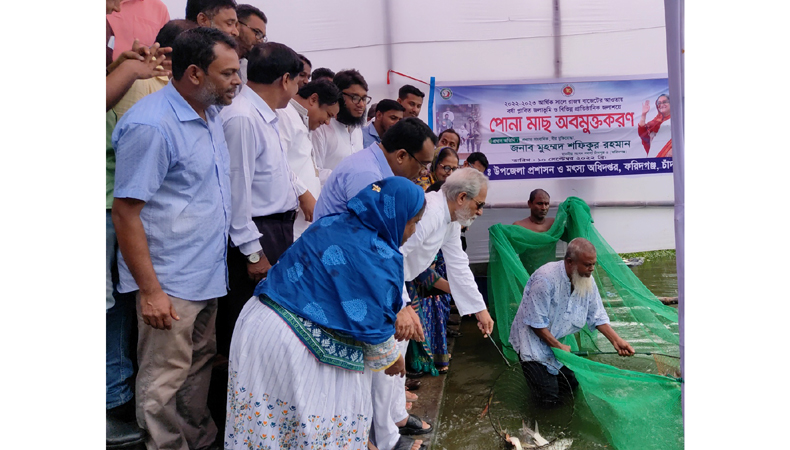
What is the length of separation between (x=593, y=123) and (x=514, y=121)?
2.82 ft

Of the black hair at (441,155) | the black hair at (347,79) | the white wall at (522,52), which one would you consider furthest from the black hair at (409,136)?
the white wall at (522,52)

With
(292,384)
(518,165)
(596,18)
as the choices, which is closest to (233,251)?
(292,384)

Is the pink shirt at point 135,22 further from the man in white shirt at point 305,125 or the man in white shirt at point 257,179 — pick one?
the man in white shirt at point 305,125

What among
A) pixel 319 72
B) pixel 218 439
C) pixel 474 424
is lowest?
pixel 474 424

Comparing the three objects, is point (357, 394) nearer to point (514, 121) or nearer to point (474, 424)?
point (474, 424)

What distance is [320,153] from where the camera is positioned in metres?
4.09

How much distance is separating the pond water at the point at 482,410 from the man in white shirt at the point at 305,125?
149cm

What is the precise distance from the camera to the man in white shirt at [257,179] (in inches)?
105

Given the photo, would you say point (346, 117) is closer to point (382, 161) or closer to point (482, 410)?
point (382, 161)

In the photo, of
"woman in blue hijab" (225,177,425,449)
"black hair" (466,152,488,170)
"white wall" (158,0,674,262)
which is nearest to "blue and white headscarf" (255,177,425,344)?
"woman in blue hijab" (225,177,425,449)

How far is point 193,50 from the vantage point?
2350 millimetres

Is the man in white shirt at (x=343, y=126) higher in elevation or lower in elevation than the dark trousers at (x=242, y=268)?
higher

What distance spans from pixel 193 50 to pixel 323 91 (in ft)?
4.33

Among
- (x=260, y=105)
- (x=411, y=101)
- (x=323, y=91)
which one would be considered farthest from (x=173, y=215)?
(x=411, y=101)
